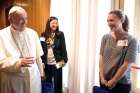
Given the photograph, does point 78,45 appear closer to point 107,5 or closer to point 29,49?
point 107,5

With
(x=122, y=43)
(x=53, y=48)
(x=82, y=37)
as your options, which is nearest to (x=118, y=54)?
(x=122, y=43)

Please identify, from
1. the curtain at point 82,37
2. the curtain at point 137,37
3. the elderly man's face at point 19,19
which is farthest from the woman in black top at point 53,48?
the elderly man's face at point 19,19

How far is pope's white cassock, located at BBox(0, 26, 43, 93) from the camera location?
2.07 meters

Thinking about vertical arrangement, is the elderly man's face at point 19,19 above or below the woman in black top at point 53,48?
above

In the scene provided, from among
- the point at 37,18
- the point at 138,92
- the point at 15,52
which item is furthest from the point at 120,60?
the point at 37,18

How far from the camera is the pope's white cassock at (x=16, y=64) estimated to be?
6.78 feet

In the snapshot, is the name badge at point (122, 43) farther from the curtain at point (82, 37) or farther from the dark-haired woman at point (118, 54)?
the curtain at point (82, 37)

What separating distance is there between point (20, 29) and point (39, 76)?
1.66ft

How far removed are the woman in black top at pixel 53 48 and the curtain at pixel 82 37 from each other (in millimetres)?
148

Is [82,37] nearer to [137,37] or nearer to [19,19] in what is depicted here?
[137,37]

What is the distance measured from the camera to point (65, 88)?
362 centimetres

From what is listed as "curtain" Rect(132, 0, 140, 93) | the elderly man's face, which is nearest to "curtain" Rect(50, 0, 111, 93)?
"curtain" Rect(132, 0, 140, 93)

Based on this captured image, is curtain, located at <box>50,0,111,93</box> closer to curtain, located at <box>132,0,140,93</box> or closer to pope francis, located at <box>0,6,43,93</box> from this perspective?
curtain, located at <box>132,0,140,93</box>

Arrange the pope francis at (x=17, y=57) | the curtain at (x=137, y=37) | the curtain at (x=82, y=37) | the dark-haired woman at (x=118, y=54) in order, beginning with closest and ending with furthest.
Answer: the pope francis at (x=17, y=57) < the dark-haired woman at (x=118, y=54) < the curtain at (x=137, y=37) < the curtain at (x=82, y=37)
